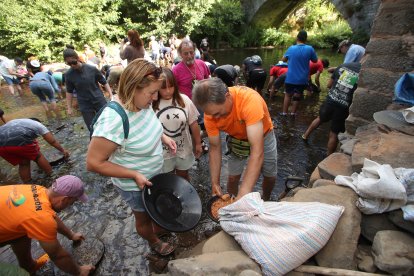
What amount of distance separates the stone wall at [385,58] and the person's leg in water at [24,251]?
3.94 m

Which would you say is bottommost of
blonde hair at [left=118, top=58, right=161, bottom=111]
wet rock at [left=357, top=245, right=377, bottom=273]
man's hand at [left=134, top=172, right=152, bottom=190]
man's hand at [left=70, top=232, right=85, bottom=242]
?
man's hand at [left=70, top=232, right=85, bottom=242]

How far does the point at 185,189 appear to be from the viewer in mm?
2328

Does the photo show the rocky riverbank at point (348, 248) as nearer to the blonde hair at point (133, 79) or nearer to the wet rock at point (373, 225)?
the wet rock at point (373, 225)

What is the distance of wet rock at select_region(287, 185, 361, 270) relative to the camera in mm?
1665

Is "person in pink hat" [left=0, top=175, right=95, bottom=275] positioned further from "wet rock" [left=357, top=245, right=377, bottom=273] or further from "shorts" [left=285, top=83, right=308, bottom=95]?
"shorts" [left=285, top=83, right=308, bottom=95]

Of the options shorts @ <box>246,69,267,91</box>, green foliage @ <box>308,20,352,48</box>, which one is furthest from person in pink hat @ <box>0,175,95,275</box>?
green foliage @ <box>308,20,352,48</box>

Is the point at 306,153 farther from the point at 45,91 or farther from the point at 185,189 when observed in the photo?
the point at 45,91

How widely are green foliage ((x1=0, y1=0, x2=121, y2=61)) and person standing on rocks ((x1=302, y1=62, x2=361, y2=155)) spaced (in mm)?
15745

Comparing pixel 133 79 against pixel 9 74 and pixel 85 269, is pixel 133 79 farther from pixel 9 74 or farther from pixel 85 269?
pixel 9 74

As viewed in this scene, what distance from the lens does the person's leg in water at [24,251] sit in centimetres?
240

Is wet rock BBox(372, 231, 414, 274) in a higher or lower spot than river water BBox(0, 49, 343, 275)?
higher

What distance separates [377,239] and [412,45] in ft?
7.33

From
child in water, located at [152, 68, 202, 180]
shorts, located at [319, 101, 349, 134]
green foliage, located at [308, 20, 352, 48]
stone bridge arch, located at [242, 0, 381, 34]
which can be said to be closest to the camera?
child in water, located at [152, 68, 202, 180]

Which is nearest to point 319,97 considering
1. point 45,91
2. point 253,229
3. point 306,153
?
point 306,153
